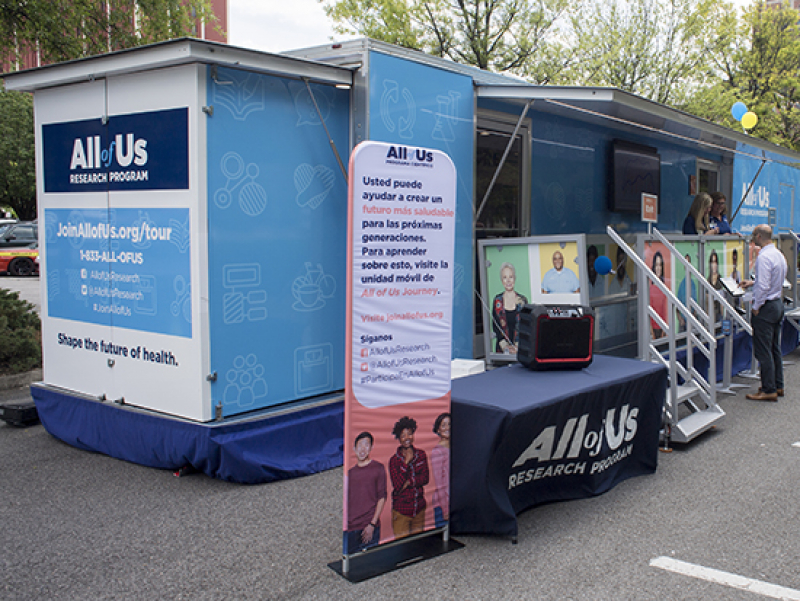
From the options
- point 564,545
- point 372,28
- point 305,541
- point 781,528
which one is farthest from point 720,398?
point 372,28

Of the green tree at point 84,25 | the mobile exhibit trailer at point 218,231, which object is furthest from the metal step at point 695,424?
the green tree at point 84,25

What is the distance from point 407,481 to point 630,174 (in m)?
6.09

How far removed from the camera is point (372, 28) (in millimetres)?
23078

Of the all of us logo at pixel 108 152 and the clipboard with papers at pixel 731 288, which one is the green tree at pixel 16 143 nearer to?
the all of us logo at pixel 108 152

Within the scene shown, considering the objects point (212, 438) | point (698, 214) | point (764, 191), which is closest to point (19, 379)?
point (212, 438)

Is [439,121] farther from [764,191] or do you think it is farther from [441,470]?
[764,191]

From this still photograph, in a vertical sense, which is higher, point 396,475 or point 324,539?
point 396,475

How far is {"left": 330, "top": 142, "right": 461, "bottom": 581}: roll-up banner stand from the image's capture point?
3.30m

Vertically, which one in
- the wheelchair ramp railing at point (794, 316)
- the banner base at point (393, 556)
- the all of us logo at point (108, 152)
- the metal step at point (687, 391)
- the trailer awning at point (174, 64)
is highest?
the trailer awning at point (174, 64)

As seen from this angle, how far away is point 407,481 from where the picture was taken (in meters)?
3.54

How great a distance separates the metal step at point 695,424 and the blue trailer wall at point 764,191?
5261 millimetres

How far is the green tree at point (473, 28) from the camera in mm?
22719

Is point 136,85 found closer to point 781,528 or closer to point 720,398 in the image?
point 781,528

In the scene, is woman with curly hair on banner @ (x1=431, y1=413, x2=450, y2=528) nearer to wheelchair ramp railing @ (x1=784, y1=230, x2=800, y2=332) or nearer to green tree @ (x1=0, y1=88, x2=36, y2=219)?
wheelchair ramp railing @ (x1=784, y1=230, x2=800, y2=332)
